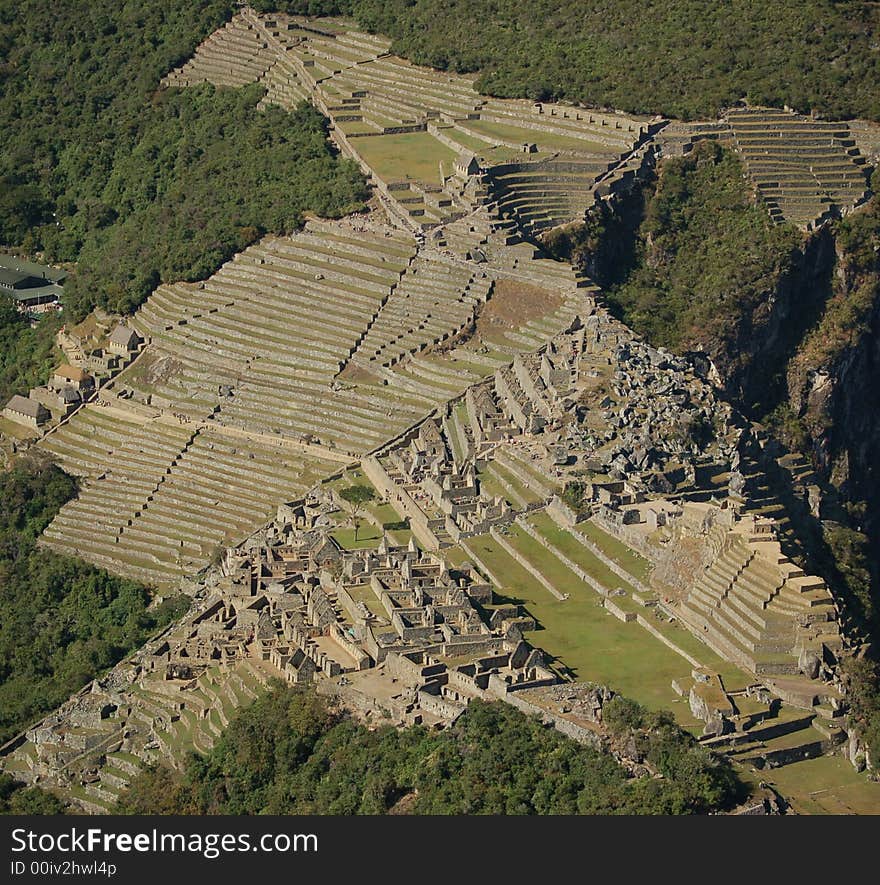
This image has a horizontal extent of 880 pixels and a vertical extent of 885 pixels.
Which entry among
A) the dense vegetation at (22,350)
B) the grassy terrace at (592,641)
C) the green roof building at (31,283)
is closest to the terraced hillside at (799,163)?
the green roof building at (31,283)

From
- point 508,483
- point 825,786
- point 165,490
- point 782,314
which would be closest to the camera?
point 825,786

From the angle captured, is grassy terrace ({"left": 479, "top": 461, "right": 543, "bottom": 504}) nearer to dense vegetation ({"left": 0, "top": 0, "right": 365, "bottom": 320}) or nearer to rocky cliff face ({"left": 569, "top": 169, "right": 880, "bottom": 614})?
rocky cliff face ({"left": 569, "top": 169, "right": 880, "bottom": 614})

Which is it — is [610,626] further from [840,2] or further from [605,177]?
[840,2]

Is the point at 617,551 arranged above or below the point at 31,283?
above

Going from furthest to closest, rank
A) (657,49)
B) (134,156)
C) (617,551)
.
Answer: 1. (134,156)
2. (657,49)
3. (617,551)

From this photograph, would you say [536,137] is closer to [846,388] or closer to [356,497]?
[846,388]

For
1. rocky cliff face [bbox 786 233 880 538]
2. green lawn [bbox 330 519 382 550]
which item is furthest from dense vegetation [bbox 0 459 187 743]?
rocky cliff face [bbox 786 233 880 538]

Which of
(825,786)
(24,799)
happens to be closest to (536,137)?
(24,799)
